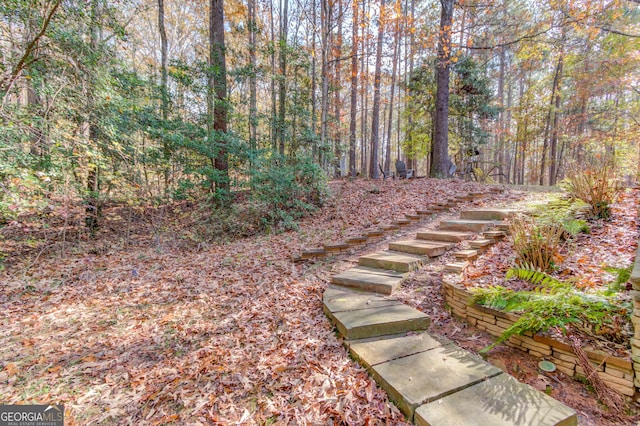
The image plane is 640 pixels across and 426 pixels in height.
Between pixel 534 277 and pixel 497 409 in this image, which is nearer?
pixel 497 409

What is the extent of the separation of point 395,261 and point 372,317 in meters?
1.34

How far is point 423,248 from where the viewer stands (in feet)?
12.9

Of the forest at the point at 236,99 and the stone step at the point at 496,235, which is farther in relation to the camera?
the forest at the point at 236,99

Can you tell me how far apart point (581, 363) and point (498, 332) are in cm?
56

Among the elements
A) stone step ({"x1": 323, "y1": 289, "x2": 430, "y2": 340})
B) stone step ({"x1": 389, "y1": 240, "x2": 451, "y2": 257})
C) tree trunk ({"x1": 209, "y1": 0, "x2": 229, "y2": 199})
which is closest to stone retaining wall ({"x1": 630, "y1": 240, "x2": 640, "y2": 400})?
stone step ({"x1": 323, "y1": 289, "x2": 430, "y2": 340})

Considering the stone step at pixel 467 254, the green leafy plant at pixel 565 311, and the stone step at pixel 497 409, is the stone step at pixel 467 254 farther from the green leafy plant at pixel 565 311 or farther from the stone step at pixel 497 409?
the stone step at pixel 497 409

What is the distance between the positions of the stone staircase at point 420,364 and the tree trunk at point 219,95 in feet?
16.6

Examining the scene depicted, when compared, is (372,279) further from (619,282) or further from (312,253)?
(619,282)

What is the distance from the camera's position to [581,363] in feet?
5.91

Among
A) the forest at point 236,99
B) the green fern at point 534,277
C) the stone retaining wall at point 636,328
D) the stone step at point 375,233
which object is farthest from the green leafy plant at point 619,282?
the stone step at point 375,233

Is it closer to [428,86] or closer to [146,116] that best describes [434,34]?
[428,86]

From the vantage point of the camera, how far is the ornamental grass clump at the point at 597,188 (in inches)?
141

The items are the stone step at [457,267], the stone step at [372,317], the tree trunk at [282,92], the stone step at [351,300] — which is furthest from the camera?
the tree trunk at [282,92]

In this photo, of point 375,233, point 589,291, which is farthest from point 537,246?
point 375,233
